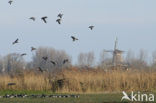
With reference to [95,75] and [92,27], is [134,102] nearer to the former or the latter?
[92,27]

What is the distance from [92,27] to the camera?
23.5 meters

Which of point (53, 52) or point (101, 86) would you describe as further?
point (53, 52)

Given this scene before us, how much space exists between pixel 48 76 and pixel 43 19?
6.61m

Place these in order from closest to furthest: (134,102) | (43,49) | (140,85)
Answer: (134,102), (140,85), (43,49)

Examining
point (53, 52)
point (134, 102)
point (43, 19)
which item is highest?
point (53, 52)

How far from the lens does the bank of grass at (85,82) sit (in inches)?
1084

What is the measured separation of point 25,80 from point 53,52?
54590 millimetres

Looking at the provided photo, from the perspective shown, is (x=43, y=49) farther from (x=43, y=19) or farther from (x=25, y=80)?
(x=43, y=19)

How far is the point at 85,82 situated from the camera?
27844mm

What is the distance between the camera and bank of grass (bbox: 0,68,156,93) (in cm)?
2753

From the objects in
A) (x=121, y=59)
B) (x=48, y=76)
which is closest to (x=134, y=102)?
(x=48, y=76)

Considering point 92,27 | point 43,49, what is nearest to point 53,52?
point 43,49

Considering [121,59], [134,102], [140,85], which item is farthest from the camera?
[121,59]

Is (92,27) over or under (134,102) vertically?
over
